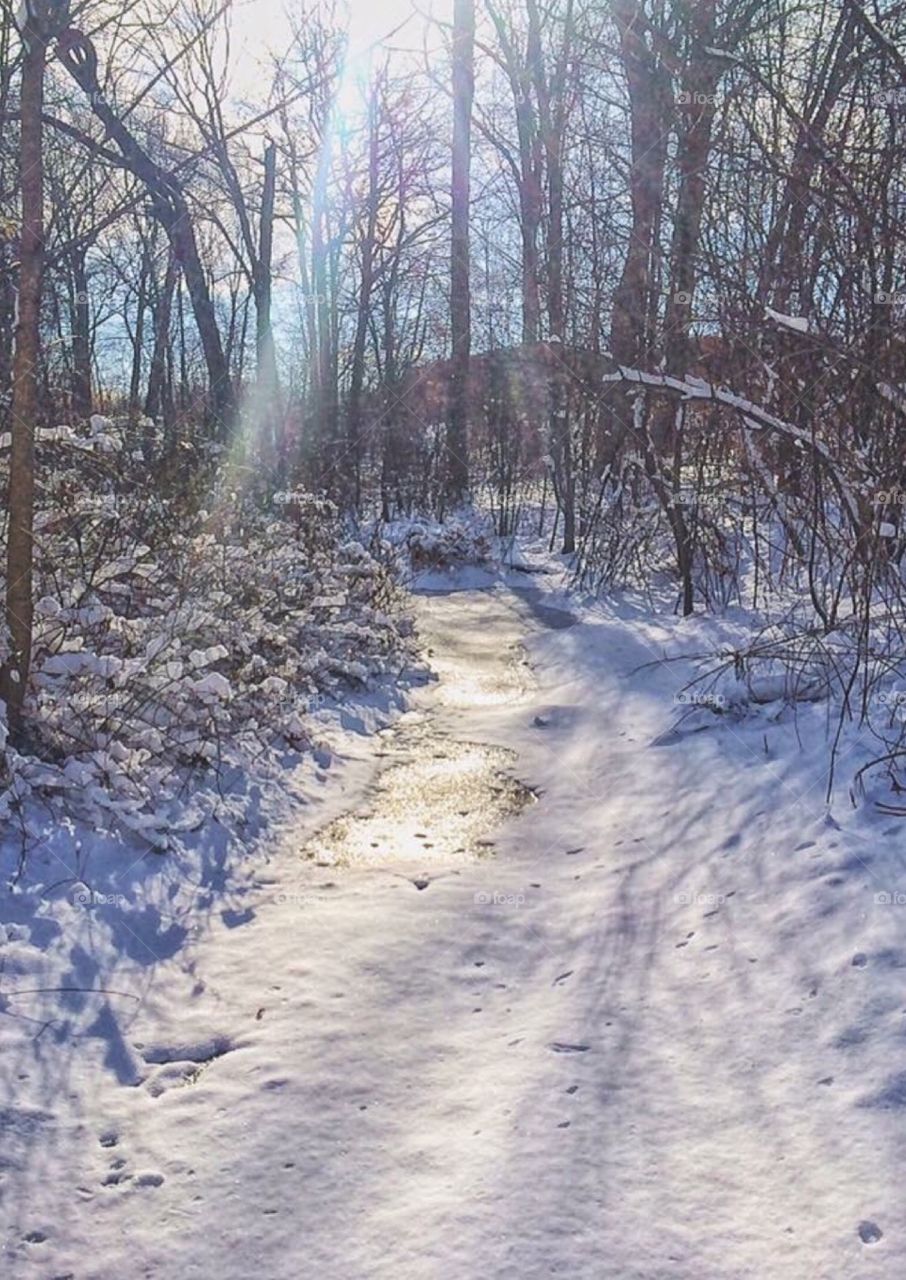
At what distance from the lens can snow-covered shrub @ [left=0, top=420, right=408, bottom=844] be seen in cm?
403

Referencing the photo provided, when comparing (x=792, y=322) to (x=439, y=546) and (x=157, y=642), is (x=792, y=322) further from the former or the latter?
(x=439, y=546)

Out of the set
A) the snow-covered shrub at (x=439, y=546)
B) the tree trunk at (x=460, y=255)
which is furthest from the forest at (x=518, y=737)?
the tree trunk at (x=460, y=255)

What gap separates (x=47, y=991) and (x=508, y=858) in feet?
5.94

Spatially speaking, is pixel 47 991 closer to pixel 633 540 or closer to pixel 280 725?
pixel 280 725

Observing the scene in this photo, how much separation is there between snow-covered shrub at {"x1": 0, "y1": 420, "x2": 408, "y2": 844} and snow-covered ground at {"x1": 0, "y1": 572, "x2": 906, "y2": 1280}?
22.6 inches

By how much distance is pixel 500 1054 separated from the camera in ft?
8.66

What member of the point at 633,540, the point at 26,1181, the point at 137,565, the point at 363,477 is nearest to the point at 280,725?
the point at 137,565

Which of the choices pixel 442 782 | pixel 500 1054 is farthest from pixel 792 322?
pixel 500 1054

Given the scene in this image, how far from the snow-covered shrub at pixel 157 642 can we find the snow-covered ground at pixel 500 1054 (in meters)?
0.58

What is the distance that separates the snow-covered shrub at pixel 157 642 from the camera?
4031 millimetres

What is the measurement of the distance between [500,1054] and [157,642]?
260 centimetres

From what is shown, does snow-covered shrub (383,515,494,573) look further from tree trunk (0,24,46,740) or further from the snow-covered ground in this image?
Answer: tree trunk (0,24,46,740)

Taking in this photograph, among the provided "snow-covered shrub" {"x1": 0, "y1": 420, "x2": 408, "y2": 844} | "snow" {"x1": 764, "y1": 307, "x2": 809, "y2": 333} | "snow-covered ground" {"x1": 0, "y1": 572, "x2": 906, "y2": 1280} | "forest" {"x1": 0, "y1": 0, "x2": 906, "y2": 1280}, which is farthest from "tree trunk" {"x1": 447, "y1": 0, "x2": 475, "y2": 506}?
"snow" {"x1": 764, "y1": 307, "x2": 809, "y2": 333}

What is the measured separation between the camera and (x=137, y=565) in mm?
4898
